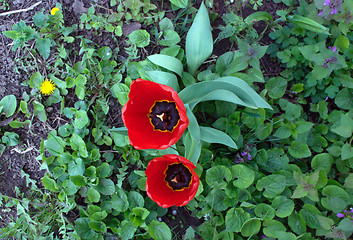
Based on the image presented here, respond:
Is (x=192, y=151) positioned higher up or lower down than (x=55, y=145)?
higher up

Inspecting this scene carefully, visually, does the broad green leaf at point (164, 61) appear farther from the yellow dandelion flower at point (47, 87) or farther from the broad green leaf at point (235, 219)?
the broad green leaf at point (235, 219)

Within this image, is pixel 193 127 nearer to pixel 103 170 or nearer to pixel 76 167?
pixel 103 170

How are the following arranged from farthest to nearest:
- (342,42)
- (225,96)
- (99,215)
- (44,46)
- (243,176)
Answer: (44,46) < (342,42) < (99,215) < (243,176) < (225,96)

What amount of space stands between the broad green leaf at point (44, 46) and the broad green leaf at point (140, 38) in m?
0.66

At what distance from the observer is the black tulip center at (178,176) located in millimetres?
1917

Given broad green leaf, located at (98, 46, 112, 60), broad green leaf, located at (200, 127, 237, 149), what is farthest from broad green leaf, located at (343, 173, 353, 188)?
broad green leaf, located at (98, 46, 112, 60)

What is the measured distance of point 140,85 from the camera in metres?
1.67

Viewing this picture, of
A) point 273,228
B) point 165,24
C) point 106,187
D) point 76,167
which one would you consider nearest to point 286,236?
point 273,228

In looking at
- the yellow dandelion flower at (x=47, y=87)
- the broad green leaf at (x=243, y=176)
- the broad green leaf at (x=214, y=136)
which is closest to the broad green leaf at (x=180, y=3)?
the broad green leaf at (x=214, y=136)

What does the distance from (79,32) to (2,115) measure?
904 mm

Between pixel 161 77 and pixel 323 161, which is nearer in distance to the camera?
pixel 161 77

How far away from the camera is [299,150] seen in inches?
84.7

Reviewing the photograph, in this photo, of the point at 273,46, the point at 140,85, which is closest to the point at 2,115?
the point at 140,85

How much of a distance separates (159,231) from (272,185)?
2.74 feet
